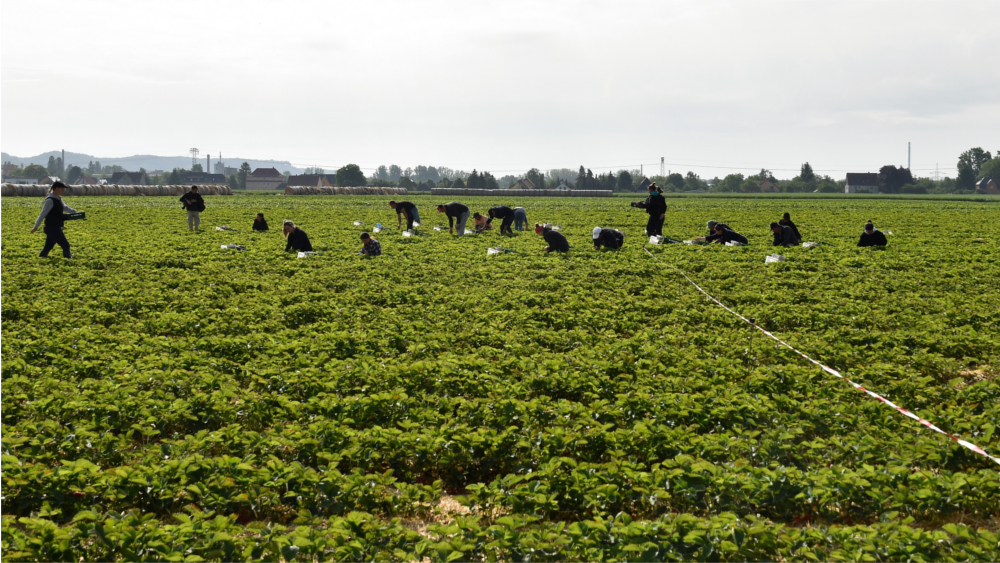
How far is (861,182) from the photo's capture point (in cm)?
16900

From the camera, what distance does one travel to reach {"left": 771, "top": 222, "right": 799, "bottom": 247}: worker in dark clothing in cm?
2277

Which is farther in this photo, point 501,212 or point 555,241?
point 501,212

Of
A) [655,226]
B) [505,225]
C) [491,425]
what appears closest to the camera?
[491,425]

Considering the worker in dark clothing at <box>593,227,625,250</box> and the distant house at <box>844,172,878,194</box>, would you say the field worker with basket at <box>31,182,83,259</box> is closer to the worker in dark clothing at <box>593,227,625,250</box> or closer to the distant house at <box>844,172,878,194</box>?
the worker in dark clothing at <box>593,227,625,250</box>

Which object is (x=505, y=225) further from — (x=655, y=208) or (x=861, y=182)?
(x=861, y=182)

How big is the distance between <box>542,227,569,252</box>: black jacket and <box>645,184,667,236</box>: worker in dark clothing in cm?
372

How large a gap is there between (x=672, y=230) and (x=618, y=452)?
1046 inches

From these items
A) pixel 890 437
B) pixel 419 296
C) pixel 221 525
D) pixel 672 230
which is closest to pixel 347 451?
pixel 221 525

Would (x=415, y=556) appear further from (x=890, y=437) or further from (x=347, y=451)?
(x=890, y=437)

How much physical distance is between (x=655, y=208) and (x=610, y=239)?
3436mm

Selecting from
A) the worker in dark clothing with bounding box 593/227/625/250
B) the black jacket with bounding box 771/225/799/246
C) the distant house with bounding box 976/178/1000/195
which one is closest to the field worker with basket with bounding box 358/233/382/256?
the worker in dark clothing with bounding box 593/227/625/250

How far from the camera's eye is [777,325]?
11711mm

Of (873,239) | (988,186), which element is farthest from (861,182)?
(873,239)

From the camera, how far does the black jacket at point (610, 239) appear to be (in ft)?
71.2
